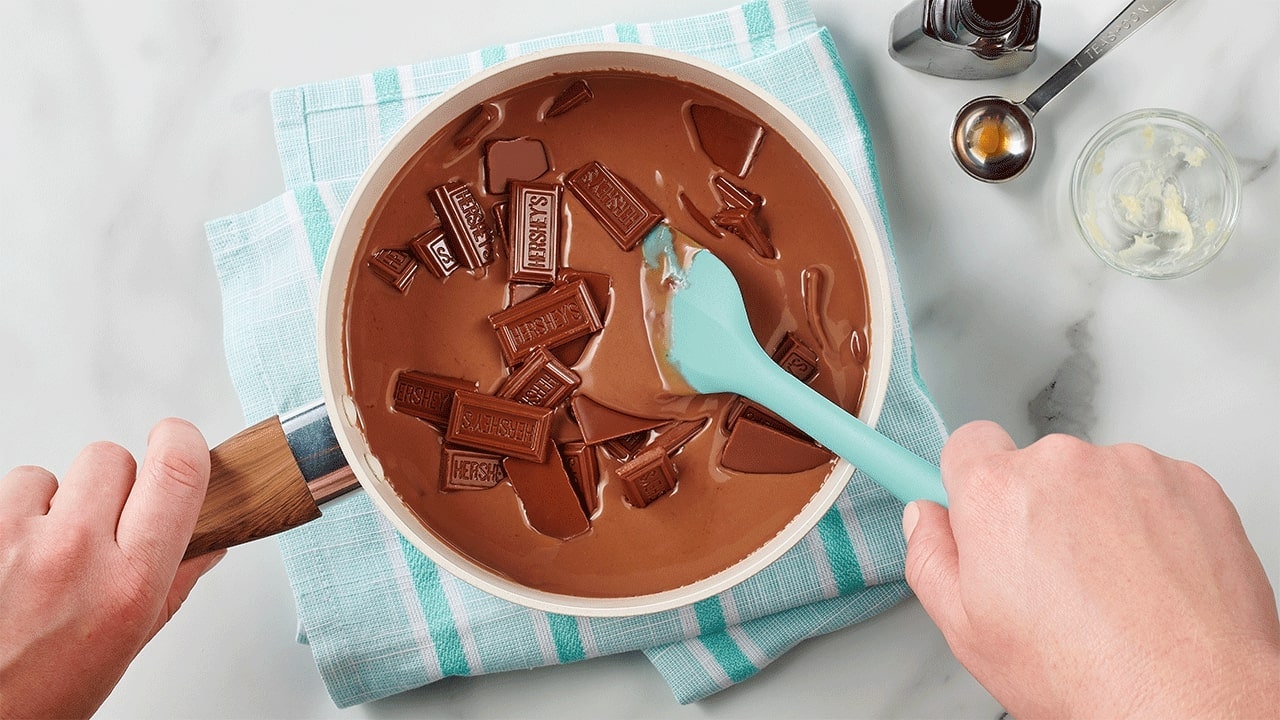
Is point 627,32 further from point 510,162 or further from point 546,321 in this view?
point 546,321

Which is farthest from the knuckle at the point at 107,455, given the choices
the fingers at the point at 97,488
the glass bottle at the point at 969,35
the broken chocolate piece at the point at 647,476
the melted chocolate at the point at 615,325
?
the glass bottle at the point at 969,35

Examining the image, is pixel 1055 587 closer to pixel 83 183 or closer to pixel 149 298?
pixel 149 298

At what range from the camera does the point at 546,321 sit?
47.7 inches

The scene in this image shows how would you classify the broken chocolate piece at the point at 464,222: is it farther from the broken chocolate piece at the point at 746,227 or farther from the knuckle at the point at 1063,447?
the knuckle at the point at 1063,447

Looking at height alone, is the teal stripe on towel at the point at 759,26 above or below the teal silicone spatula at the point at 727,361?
above

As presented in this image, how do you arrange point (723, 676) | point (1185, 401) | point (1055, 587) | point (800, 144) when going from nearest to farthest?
point (1055, 587) < point (800, 144) < point (723, 676) < point (1185, 401)

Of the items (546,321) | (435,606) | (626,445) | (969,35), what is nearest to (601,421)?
(626,445)

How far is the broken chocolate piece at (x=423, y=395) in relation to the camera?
1.22 m

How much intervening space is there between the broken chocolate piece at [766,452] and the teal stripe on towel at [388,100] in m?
0.78

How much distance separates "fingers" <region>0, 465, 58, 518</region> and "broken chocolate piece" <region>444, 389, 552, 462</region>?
493mm

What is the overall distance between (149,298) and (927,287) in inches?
53.6

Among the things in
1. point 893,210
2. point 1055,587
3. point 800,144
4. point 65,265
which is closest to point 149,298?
point 65,265

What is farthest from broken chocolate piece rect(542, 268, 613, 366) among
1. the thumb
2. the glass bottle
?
the glass bottle

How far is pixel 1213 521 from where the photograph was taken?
1.03 m
